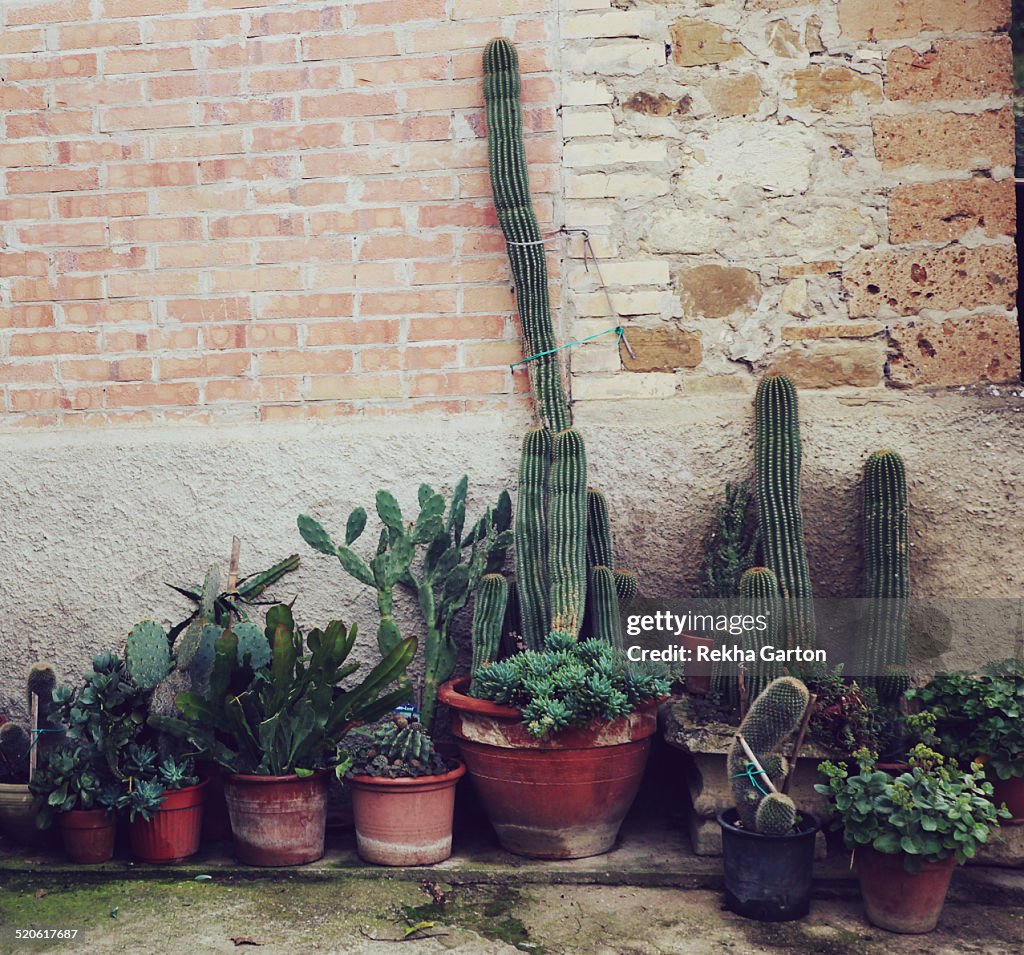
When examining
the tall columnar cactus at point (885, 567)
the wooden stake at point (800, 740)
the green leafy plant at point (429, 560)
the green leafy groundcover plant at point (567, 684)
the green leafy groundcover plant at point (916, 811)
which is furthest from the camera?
the green leafy plant at point (429, 560)

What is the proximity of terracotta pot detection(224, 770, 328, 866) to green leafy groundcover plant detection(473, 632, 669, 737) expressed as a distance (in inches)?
24.3

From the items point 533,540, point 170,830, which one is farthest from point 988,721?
point 170,830

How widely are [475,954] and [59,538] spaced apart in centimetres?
220

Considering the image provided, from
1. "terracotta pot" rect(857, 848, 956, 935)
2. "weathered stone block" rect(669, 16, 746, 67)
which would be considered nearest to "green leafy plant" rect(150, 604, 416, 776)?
"terracotta pot" rect(857, 848, 956, 935)

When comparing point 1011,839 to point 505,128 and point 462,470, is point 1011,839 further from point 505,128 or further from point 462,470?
point 505,128

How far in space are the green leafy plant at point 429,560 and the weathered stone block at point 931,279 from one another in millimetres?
1451

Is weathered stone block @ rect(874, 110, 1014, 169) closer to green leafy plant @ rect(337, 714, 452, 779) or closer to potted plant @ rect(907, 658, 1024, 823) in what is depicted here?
potted plant @ rect(907, 658, 1024, 823)

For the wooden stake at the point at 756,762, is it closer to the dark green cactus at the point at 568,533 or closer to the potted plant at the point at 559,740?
the potted plant at the point at 559,740

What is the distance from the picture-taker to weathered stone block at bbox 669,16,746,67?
148 inches

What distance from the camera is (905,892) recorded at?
9.24 feet

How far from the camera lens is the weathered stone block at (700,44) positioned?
3.75 m

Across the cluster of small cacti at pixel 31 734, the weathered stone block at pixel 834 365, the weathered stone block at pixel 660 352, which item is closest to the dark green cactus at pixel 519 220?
the weathered stone block at pixel 660 352

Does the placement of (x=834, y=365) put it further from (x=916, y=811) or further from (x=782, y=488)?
(x=916, y=811)

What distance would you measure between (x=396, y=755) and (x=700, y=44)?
260 centimetres
